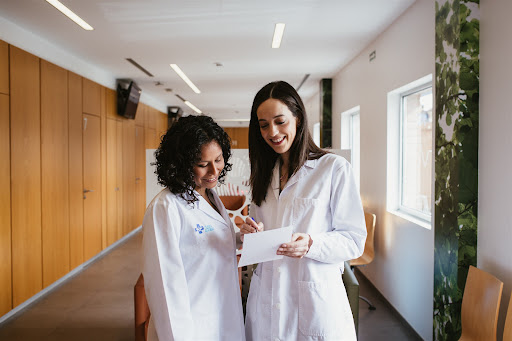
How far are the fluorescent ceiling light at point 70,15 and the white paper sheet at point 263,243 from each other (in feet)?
10.9

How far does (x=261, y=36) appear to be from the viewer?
451cm

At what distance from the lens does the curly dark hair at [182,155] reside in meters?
1.35

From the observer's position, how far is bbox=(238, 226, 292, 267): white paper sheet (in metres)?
1.27

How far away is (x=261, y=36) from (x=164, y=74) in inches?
113

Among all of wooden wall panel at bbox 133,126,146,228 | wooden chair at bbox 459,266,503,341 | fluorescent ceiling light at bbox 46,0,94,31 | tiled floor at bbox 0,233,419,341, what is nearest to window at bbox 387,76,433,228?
wooden chair at bbox 459,266,503,341

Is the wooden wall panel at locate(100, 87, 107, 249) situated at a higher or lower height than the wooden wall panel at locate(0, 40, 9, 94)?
lower

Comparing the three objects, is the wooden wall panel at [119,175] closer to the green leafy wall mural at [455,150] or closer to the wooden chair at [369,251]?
the wooden chair at [369,251]

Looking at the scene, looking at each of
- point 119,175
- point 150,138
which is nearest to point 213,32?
point 119,175

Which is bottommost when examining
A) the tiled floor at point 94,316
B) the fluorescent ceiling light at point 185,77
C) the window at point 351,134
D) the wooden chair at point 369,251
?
the tiled floor at point 94,316

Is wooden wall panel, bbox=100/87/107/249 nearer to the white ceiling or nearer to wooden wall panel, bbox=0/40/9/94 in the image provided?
the white ceiling

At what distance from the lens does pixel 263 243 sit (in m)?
1.29

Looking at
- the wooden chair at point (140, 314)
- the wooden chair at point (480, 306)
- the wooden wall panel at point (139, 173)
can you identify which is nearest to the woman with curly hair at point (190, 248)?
the wooden chair at point (140, 314)

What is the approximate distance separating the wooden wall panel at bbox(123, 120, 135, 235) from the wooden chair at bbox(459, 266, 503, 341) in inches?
258

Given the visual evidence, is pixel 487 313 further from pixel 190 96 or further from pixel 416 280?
pixel 190 96
